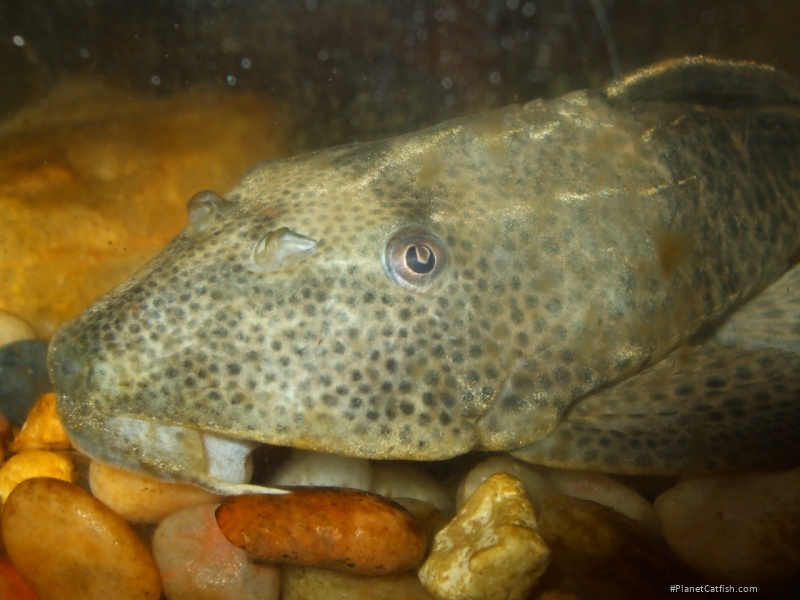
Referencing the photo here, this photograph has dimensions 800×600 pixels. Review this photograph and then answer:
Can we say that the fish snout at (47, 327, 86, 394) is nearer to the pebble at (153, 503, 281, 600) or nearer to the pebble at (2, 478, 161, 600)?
the pebble at (2, 478, 161, 600)

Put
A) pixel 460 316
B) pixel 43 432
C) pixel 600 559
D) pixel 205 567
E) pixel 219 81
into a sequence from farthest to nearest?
1. pixel 219 81
2. pixel 43 432
3. pixel 460 316
4. pixel 205 567
5. pixel 600 559

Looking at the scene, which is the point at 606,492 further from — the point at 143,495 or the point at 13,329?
the point at 13,329

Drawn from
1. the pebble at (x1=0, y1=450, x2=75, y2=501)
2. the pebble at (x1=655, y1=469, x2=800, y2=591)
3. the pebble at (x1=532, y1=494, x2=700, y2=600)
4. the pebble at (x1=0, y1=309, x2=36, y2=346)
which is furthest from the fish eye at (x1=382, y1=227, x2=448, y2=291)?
the pebble at (x1=0, y1=309, x2=36, y2=346)

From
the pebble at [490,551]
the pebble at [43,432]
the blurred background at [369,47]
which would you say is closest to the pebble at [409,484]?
the pebble at [490,551]

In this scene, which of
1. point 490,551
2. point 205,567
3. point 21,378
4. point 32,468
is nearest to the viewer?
point 490,551

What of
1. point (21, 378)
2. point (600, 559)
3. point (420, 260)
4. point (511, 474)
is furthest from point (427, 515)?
point (21, 378)

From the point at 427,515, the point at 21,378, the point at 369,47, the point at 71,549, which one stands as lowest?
the point at 427,515

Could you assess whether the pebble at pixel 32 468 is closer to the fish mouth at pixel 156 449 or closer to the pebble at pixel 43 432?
the pebble at pixel 43 432
